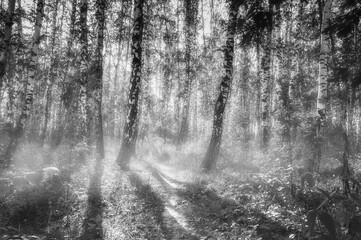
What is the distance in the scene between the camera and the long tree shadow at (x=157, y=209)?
18.9ft

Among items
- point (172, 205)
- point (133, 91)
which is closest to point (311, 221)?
point (172, 205)

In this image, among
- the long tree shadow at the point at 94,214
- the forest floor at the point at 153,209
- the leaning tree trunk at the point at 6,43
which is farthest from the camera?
the leaning tree trunk at the point at 6,43

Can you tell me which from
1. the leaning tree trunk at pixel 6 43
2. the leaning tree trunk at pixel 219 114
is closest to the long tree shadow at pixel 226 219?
the leaning tree trunk at pixel 219 114

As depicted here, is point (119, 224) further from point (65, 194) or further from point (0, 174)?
point (0, 174)

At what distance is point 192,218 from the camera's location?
649cm

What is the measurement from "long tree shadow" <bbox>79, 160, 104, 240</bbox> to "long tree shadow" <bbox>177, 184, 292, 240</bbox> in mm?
2351

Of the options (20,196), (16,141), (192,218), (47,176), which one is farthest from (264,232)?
(16,141)

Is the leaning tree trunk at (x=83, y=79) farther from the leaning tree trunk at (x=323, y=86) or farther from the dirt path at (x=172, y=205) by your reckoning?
the leaning tree trunk at (x=323, y=86)

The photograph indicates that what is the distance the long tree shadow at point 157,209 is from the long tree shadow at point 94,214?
1.19 meters

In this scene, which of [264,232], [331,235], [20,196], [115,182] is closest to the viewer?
[331,235]

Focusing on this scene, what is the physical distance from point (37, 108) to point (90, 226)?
22419mm

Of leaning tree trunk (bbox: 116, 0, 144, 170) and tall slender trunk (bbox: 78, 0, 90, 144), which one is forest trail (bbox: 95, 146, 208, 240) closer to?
leaning tree trunk (bbox: 116, 0, 144, 170)

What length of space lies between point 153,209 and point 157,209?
116 millimetres

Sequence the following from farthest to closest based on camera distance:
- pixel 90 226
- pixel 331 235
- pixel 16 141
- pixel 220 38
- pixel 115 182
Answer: pixel 220 38
pixel 16 141
pixel 115 182
pixel 90 226
pixel 331 235
